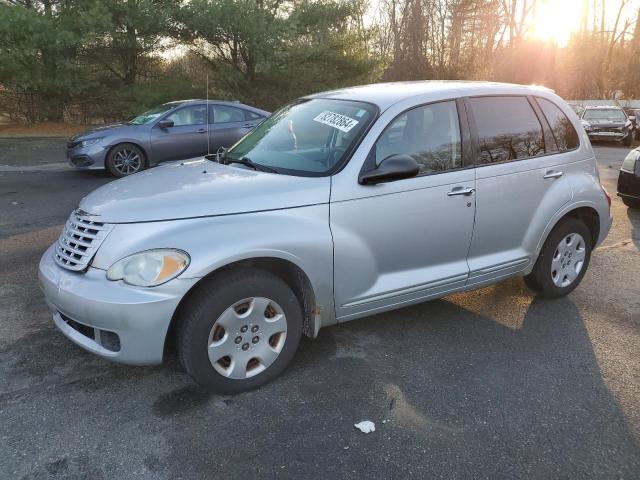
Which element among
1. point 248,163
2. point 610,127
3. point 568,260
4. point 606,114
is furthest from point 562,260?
point 606,114

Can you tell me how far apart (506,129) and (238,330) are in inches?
96.5

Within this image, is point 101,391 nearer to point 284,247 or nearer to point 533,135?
point 284,247

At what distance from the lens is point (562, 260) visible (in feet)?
14.3

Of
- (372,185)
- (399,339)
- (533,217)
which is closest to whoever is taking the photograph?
(372,185)

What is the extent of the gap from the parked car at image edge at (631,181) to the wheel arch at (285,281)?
6484mm

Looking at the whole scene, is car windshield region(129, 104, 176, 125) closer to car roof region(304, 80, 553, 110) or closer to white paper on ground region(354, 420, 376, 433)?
car roof region(304, 80, 553, 110)

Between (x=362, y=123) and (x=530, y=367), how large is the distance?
6.28ft

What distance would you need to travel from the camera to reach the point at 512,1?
42719 millimetres

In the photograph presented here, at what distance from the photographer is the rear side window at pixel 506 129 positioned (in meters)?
3.72

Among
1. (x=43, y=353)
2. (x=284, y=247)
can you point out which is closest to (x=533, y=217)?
(x=284, y=247)

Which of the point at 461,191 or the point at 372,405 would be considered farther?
the point at 461,191

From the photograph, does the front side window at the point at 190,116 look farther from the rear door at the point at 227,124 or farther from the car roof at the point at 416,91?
the car roof at the point at 416,91

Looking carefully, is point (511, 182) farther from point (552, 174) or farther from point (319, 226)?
point (319, 226)

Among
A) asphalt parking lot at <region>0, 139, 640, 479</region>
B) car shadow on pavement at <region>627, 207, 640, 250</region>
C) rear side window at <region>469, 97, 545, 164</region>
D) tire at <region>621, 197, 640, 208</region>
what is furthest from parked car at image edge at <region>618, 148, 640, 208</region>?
rear side window at <region>469, 97, 545, 164</region>
